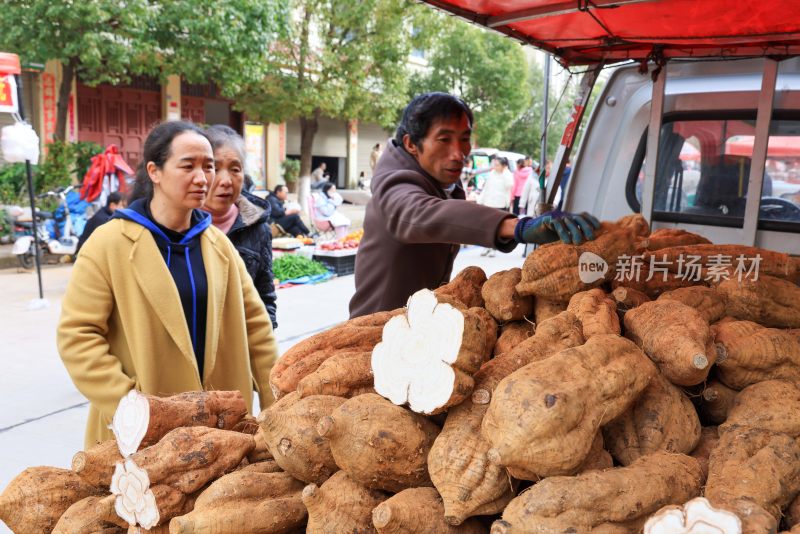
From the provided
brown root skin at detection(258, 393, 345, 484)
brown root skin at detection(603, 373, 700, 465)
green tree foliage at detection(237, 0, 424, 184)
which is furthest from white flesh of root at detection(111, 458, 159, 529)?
green tree foliage at detection(237, 0, 424, 184)

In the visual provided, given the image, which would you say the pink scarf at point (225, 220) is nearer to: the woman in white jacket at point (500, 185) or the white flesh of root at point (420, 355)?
the white flesh of root at point (420, 355)

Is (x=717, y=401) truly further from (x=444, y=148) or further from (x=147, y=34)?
(x=147, y=34)

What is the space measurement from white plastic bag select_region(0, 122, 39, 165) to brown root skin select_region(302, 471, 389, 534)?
7.33 metres

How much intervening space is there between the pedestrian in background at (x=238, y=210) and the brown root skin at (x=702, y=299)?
2.11 meters

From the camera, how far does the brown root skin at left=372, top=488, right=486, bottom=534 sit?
1.40 meters

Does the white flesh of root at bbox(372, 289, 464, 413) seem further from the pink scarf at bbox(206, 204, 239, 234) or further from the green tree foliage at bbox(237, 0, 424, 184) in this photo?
the green tree foliage at bbox(237, 0, 424, 184)

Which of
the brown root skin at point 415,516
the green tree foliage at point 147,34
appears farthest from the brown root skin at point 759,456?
the green tree foliage at point 147,34

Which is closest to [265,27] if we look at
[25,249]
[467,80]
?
[25,249]

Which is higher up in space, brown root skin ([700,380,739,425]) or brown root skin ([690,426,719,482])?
brown root skin ([700,380,739,425])

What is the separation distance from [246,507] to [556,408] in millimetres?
725

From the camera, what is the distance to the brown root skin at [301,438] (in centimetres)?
162

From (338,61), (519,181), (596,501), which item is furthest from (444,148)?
(338,61)

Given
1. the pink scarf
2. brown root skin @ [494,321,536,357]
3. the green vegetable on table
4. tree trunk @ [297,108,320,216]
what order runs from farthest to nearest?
tree trunk @ [297,108,320,216]
the green vegetable on table
the pink scarf
brown root skin @ [494,321,536,357]

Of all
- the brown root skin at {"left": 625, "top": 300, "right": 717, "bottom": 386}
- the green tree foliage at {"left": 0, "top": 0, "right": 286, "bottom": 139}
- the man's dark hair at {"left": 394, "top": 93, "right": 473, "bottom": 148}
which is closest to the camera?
the brown root skin at {"left": 625, "top": 300, "right": 717, "bottom": 386}
